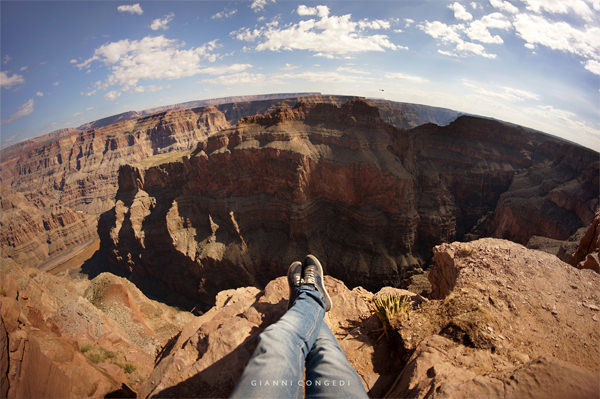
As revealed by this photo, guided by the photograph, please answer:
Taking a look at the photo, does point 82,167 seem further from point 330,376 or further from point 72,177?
point 330,376

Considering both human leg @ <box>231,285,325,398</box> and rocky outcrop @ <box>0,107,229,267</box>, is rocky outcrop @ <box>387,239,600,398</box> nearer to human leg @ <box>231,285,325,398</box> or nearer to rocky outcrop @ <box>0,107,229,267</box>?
human leg @ <box>231,285,325,398</box>

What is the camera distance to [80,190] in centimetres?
8931

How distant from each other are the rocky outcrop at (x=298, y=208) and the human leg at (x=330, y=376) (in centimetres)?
2758

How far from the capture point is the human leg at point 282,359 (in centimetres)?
325

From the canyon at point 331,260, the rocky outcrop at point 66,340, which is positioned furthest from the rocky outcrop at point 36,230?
the rocky outcrop at point 66,340

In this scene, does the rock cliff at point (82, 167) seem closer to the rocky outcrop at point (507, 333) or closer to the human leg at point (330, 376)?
the human leg at point (330, 376)

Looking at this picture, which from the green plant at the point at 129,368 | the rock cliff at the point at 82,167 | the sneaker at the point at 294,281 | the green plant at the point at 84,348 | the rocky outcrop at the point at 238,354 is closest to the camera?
the rocky outcrop at the point at 238,354

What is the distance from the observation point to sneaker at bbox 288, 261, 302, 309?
6.27 metres

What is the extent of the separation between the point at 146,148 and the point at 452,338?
12747 centimetres

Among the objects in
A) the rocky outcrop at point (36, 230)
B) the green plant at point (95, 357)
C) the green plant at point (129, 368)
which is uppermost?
the green plant at point (95, 357)

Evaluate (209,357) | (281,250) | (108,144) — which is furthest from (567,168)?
(108,144)

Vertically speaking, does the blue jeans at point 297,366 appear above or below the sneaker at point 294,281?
above

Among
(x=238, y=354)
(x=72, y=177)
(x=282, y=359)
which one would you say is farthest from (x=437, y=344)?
(x=72, y=177)

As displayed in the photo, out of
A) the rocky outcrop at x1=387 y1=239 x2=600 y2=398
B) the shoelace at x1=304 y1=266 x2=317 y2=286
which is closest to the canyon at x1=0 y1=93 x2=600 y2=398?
the rocky outcrop at x1=387 y1=239 x2=600 y2=398
